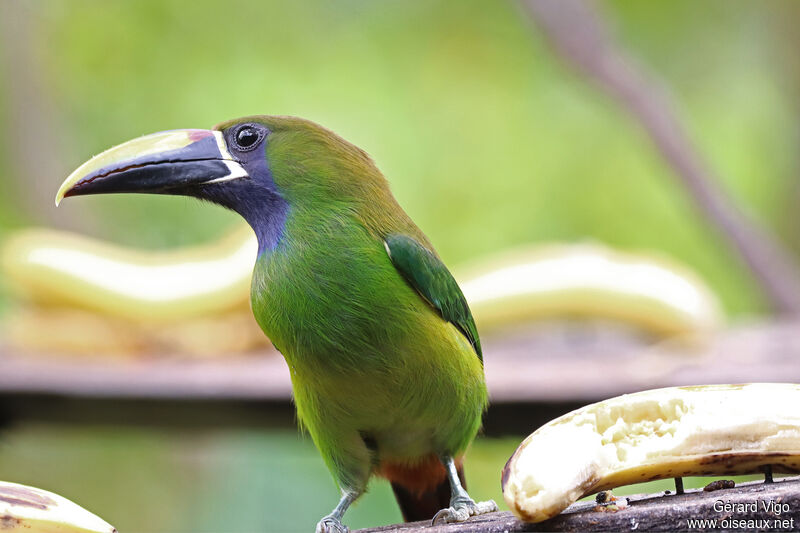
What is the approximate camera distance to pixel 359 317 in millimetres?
1943

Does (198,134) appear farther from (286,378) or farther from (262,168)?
(286,378)

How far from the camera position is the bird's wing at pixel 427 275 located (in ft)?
6.69

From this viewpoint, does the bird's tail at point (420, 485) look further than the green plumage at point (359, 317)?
Yes

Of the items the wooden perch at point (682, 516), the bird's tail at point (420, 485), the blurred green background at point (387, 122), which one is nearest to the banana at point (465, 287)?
the blurred green background at point (387, 122)

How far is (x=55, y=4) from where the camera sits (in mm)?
7914

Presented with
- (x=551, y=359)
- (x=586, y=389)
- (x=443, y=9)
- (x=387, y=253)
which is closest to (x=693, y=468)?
(x=387, y=253)

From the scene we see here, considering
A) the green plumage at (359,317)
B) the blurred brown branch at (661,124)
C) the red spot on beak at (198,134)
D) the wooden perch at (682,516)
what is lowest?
the wooden perch at (682,516)

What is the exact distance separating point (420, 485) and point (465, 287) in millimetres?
2551

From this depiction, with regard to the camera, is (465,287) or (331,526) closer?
(331,526)

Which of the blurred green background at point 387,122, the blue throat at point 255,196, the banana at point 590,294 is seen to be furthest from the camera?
the blurred green background at point 387,122

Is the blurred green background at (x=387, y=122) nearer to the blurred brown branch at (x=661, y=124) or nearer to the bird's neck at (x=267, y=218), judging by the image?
the blurred brown branch at (x=661, y=124)

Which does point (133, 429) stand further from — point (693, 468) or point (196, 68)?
point (196, 68)

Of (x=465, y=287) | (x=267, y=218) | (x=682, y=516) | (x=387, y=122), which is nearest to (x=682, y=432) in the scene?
(x=682, y=516)

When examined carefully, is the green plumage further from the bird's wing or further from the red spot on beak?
the red spot on beak
